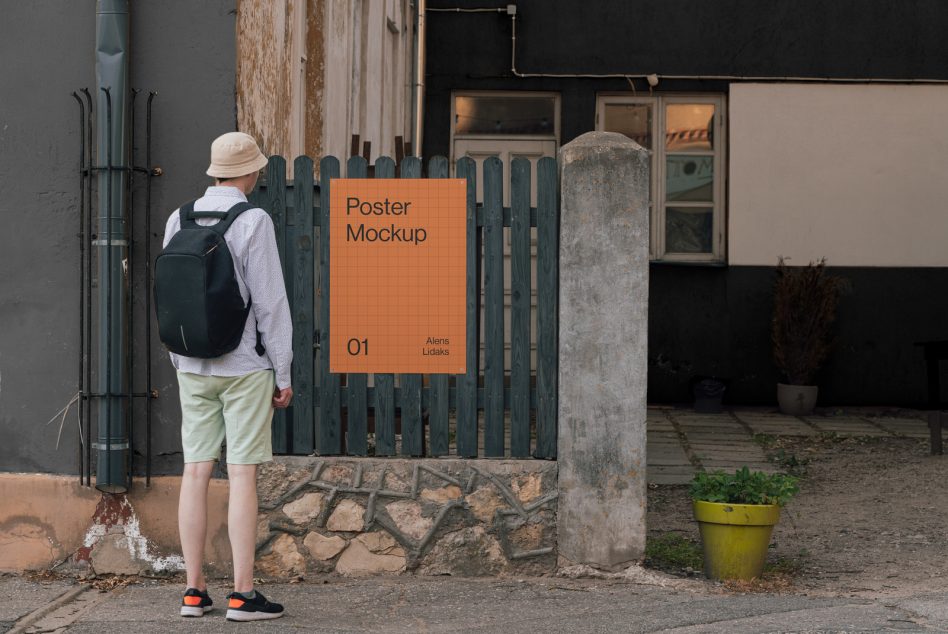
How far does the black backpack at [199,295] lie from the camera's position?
4625mm

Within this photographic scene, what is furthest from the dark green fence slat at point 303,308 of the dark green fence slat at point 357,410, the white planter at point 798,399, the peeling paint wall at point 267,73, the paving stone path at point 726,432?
the white planter at point 798,399

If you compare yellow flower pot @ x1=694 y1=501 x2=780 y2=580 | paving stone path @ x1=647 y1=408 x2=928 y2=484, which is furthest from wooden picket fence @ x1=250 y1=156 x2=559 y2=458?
paving stone path @ x1=647 y1=408 x2=928 y2=484

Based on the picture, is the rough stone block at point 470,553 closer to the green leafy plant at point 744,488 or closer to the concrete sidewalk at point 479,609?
the concrete sidewalk at point 479,609

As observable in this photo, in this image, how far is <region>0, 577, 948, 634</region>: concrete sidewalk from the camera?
4816 mm

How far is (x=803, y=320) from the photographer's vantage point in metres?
12.3

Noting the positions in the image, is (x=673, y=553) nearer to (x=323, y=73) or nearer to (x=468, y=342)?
(x=468, y=342)

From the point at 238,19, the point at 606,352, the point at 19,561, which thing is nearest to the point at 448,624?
the point at 606,352

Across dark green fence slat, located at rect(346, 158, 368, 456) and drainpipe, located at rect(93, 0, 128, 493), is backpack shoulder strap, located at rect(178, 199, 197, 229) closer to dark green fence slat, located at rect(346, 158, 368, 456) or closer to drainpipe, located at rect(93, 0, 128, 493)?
drainpipe, located at rect(93, 0, 128, 493)

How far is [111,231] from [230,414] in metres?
1.26

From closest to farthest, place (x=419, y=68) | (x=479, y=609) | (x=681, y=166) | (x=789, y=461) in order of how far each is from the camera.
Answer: (x=479, y=609)
(x=789, y=461)
(x=419, y=68)
(x=681, y=166)

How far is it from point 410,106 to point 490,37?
3.71 feet

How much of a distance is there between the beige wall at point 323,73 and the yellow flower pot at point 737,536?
2.72 metres

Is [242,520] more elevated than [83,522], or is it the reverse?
[242,520]

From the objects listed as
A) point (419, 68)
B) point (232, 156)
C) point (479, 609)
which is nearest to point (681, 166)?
point (419, 68)
